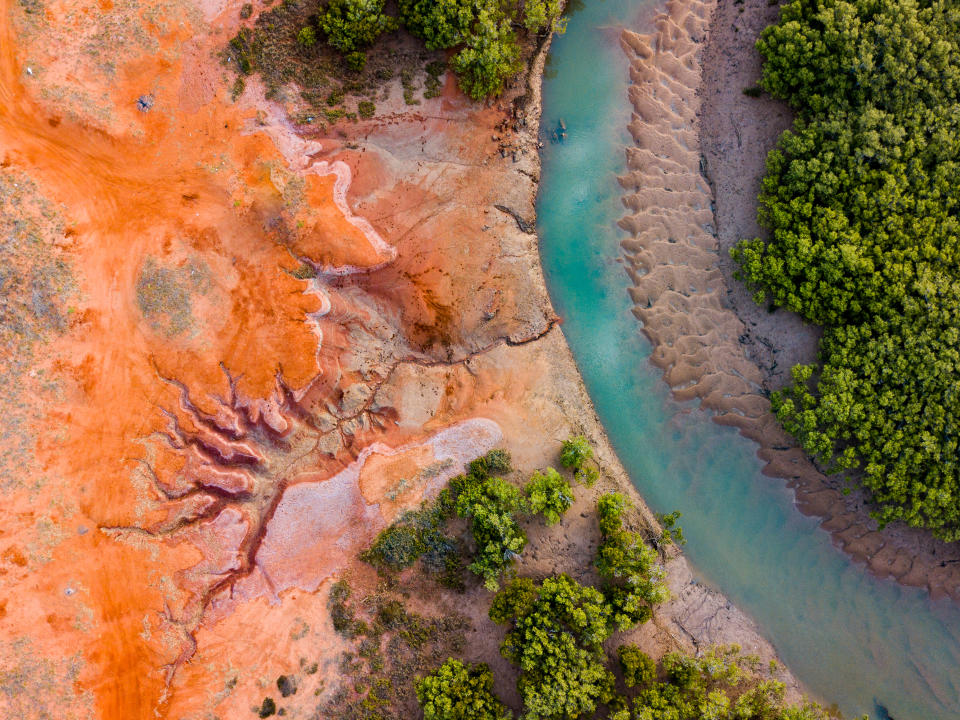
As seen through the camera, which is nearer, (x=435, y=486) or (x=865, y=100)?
(x=865, y=100)

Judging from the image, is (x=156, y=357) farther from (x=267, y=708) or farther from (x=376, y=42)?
(x=376, y=42)

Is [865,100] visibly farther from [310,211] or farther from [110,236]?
[110,236]

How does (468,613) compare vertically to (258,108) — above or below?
below

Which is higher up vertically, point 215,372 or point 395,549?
point 215,372

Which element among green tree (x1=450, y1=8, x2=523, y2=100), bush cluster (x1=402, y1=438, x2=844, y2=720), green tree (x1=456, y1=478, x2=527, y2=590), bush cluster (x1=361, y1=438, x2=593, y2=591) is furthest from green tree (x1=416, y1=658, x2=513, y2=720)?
green tree (x1=450, y1=8, x2=523, y2=100)

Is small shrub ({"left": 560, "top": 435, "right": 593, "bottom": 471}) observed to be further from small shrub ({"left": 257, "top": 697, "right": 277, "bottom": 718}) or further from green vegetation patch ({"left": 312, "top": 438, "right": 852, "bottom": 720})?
small shrub ({"left": 257, "top": 697, "right": 277, "bottom": 718})

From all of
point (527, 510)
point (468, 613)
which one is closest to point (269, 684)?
point (468, 613)

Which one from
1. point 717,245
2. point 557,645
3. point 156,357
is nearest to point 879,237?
point 717,245

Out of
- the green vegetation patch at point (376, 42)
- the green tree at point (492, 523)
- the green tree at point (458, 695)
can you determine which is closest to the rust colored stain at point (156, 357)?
the green vegetation patch at point (376, 42)
